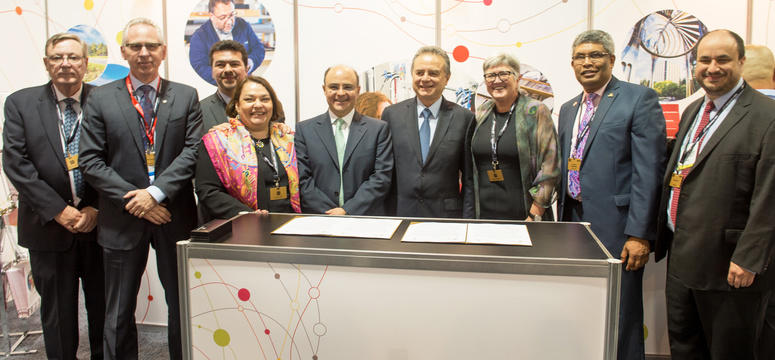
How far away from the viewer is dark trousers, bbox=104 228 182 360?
254 centimetres

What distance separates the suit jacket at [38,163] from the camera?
8.65 feet

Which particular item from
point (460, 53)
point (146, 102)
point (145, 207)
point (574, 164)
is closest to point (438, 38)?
point (460, 53)

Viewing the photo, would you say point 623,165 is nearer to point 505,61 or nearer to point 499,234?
point 505,61

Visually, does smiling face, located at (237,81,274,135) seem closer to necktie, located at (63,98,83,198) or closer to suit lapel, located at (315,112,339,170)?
suit lapel, located at (315,112,339,170)

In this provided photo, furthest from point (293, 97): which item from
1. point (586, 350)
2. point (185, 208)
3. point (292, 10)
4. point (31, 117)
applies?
point (586, 350)

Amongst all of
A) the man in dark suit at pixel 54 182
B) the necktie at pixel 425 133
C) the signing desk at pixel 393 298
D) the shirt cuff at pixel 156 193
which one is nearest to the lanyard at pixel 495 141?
the necktie at pixel 425 133

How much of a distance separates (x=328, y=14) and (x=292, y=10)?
0.91ft

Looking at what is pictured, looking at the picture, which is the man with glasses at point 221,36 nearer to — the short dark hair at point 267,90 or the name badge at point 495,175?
the short dark hair at point 267,90

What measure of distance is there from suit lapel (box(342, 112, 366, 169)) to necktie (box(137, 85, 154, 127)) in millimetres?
1044

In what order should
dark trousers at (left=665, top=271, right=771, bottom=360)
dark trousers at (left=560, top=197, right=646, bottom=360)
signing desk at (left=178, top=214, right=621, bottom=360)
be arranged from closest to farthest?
signing desk at (left=178, top=214, right=621, bottom=360), dark trousers at (left=665, top=271, right=771, bottom=360), dark trousers at (left=560, top=197, right=646, bottom=360)

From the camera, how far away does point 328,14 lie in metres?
3.61

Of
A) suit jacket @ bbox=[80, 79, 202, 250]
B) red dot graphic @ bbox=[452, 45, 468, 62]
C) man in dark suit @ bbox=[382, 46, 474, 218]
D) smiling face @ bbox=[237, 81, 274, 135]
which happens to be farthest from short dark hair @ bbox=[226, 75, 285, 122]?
red dot graphic @ bbox=[452, 45, 468, 62]

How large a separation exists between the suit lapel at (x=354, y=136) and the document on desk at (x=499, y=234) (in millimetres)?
1012

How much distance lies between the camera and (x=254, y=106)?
2.52m
